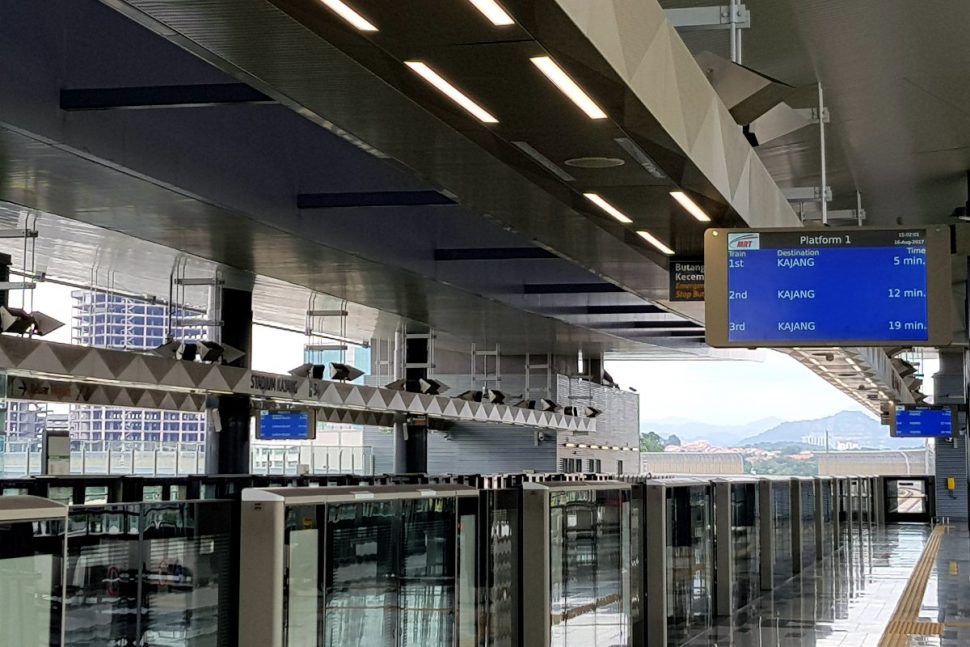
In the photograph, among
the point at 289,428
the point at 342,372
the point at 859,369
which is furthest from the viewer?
the point at 859,369

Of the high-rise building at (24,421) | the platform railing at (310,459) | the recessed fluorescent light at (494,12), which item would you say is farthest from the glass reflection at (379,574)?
the platform railing at (310,459)

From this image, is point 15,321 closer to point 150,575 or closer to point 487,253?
point 487,253

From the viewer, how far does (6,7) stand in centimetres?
984

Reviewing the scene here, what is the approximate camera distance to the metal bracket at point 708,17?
686 centimetres

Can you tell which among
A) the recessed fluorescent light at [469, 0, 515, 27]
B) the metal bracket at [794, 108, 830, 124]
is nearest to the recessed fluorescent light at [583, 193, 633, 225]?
the metal bracket at [794, 108, 830, 124]

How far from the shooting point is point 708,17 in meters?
7.04

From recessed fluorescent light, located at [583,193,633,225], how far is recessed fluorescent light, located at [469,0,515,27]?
3271 millimetres

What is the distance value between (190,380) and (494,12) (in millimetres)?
14204

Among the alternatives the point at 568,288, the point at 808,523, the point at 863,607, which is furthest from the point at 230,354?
the point at 808,523

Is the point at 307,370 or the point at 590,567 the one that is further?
the point at 307,370

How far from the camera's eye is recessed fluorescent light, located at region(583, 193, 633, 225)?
7586 mm

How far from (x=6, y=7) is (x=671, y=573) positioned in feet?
26.9

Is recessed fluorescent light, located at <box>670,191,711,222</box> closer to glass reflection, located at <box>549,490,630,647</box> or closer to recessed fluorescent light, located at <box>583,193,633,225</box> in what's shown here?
recessed fluorescent light, located at <box>583,193,633,225</box>

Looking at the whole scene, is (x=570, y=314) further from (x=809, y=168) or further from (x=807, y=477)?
(x=809, y=168)
